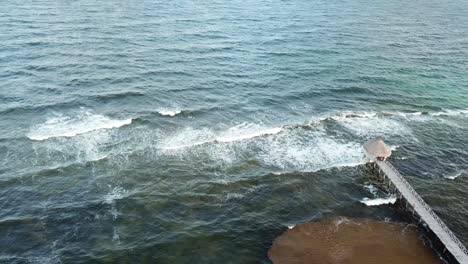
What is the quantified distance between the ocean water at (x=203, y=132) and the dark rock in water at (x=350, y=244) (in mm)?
1785

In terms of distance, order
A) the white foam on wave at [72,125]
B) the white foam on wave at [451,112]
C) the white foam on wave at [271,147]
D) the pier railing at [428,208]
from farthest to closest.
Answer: the white foam on wave at [451,112] < the white foam on wave at [72,125] < the white foam on wave at [271,147] < the pier railing at [428,208]

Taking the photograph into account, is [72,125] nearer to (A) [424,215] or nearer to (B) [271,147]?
(B) [271,147]

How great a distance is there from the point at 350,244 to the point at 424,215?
9347mm

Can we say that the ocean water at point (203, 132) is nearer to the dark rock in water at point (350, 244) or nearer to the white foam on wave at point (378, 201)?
the white foam on wave at point (378, 201)

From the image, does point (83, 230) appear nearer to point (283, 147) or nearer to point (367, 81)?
point (283, 147)

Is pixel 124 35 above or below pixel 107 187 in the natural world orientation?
above

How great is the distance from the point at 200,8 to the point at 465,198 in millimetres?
103451

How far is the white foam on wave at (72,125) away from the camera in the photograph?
Answer: 57812mm

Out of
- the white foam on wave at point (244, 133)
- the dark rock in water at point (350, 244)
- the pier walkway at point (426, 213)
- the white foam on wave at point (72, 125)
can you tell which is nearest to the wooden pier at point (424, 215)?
the pier walkway at point (426, 213)

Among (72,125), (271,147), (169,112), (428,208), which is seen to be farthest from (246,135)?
(428,208)

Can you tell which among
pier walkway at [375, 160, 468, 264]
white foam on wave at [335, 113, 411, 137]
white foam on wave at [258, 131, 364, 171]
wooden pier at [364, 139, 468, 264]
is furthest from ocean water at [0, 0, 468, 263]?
pier walkway at [375, 160, 468, 264]

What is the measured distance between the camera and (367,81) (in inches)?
3187

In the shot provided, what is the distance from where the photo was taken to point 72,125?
59906 mm

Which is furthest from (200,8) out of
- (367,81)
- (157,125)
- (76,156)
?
(76,156)
